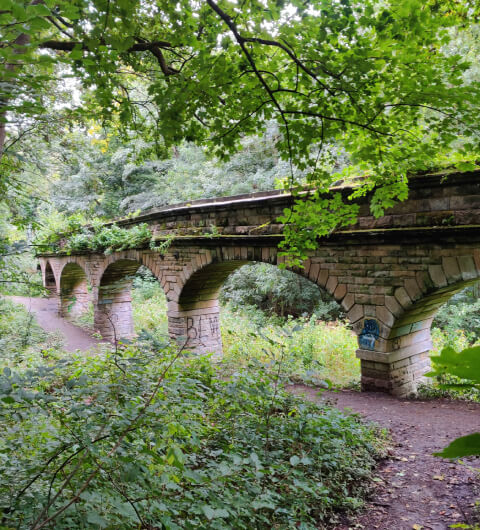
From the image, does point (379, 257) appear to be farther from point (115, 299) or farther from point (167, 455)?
point (115, 299)

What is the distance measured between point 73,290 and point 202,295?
13.6 metres

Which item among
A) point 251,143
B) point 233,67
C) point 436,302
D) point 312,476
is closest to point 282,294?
point 251,143

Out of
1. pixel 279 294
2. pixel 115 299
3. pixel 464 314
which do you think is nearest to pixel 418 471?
pixel 464 314

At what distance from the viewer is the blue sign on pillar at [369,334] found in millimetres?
6000

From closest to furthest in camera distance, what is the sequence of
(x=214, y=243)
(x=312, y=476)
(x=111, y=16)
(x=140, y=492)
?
(x=140, y=492)
(x=111, y=16)
(x=312, y=476)
(x=214, y=243)

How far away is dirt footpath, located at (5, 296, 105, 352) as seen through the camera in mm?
14102

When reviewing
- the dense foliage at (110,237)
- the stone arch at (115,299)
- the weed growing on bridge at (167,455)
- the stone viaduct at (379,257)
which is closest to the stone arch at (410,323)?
the stone viaduct at (379,257)

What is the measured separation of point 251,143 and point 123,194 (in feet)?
34.3

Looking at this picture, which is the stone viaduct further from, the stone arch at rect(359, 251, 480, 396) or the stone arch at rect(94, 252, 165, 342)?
the stone arch at rect(94, 252, 165, 342)

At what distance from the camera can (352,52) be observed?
271 cm

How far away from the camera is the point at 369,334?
6102mm

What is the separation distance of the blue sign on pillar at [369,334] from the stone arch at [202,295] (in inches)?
88.2

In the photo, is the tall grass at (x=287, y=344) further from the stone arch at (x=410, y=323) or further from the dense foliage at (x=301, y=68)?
the dense foliage at (x=301, y=68)

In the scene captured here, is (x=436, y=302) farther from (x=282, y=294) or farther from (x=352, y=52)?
(x=282, y=294)
